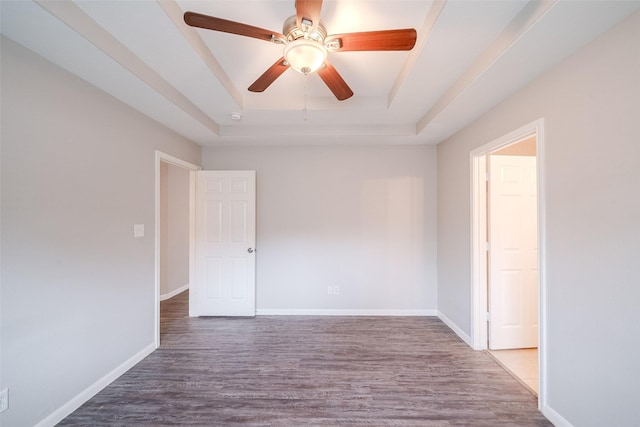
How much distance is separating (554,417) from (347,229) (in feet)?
8.13

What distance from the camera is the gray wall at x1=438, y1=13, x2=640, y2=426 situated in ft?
4.09

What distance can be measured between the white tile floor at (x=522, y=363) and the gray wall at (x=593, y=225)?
0.47m

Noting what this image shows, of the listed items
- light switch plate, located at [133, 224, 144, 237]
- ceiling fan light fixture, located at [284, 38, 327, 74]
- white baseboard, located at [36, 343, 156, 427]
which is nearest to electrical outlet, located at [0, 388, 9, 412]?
white baseboard, located at [36, 343, 156, 427]

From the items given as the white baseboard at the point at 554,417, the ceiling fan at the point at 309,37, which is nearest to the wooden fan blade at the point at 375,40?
the ceiling fan at the point at 309,37

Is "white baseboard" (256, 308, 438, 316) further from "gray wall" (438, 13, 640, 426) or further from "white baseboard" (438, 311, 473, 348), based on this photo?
"gray wall" (438, 13, 640, 426)

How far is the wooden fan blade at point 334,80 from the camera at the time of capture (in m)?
1.61

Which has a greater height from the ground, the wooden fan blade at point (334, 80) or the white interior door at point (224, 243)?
the wooden fan blade at point (334, 80)

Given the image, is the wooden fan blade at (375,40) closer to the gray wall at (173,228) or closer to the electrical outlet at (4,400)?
the electrical outlet at (4,400)

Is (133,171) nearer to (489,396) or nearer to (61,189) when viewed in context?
(61,189)

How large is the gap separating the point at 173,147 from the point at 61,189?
1.37 m

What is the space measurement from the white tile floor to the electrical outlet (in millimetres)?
3580

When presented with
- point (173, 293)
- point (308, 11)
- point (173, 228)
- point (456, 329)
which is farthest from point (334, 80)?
point (173, 293)

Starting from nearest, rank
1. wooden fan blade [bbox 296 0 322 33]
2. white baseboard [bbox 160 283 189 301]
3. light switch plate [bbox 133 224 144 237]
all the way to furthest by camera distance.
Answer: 1. wooden fan blade [bbox 296 0 322 33]
2. light switch plate [bbox 133 224 144 237]
3. white baseboard [bbox 160 283 189 301]

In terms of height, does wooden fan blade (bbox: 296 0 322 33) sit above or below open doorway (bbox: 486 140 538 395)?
above
